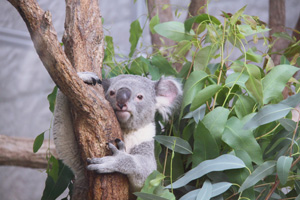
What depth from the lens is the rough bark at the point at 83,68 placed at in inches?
48.8

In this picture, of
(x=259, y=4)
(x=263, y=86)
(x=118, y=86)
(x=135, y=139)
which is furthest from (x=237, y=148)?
(x=259, y=4)

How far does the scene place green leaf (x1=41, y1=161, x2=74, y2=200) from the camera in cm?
191

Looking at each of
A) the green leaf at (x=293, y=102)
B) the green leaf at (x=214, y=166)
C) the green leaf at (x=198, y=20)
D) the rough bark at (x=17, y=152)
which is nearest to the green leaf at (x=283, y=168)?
the green leaf at (x=214, y=166)

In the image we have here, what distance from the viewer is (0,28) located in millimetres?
2930

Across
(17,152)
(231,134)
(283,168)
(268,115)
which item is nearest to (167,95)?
(231,134)

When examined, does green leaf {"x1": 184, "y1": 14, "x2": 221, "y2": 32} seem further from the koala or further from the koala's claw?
the koala's claw

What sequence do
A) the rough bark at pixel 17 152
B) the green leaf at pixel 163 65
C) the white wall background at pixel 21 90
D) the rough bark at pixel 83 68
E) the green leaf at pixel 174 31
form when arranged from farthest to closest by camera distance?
the white wall background at pixel 21 90 < the rough bark at pixel 17 152 < the green leaf at pixel 163 65 < the green leaf at pixel 174 31 < the rough bark at pixel 83 68

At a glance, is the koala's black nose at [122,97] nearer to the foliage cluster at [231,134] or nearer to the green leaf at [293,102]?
the foliage cluster at [231,134]

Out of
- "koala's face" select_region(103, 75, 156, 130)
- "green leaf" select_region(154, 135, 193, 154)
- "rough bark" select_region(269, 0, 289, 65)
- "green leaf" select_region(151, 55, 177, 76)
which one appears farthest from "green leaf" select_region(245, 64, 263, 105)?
"rough bark" select_region(269, 0, 289, 65)

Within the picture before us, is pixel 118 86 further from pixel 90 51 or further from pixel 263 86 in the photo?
pixel 263 86

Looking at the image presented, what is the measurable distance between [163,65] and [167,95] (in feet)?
0.88

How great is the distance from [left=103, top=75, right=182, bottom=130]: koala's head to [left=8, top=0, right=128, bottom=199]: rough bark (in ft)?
0.42

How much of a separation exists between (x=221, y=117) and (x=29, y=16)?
0.84m

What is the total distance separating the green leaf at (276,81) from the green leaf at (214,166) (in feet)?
1.11
